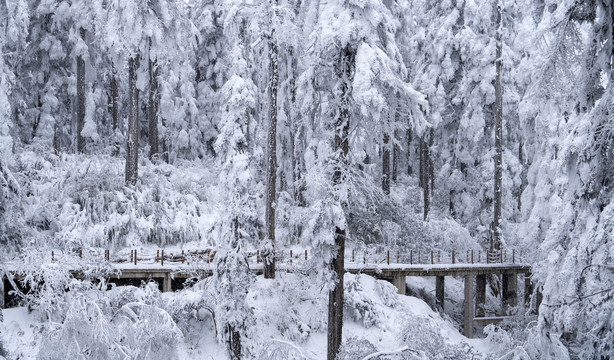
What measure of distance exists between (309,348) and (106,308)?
7941mm

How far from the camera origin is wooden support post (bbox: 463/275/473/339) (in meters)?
25.1

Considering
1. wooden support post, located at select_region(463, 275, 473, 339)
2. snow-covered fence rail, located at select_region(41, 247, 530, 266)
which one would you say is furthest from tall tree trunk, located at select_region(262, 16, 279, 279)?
wooden support post, located at select_region(463, 275, 473, 339)

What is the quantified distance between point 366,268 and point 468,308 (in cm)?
586

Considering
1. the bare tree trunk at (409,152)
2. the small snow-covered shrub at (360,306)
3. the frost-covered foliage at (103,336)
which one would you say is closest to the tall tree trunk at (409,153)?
the bare tree trunk at (409,152)

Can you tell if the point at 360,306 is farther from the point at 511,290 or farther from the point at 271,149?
the point at 511,290

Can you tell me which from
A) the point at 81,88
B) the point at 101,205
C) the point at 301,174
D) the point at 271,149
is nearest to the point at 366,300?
the point at 301,174

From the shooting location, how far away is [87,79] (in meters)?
31.8

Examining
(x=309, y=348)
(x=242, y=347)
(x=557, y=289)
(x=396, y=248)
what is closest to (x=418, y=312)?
(x=396, y=248)

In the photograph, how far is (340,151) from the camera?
1355 centimetres

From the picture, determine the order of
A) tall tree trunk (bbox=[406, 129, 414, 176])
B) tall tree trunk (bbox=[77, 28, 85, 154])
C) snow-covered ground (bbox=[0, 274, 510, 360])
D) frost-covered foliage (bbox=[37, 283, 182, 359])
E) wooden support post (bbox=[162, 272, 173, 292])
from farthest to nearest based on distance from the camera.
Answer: tall tree trunk (bbox=[406, 129, 414, 176])
tall tree trunk (bbox=[77, 28, 85, 154])
wooden support post (bbox=[162, 272, 173, 292])
snow-covered ground (bbox=[0, 274, 510, 360])
frost-covered foliage (bbox=[37, 283, 182, 359])

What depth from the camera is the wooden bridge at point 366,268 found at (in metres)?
20.1

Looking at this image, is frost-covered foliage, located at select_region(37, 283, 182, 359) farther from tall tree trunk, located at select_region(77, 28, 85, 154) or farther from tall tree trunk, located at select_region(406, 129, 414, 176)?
tall tree trunk, located at select_region(406, 129, 414, 176)

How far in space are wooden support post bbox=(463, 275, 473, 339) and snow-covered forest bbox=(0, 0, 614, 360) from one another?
1077mm

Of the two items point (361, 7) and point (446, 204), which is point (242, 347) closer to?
point (361, 7)
